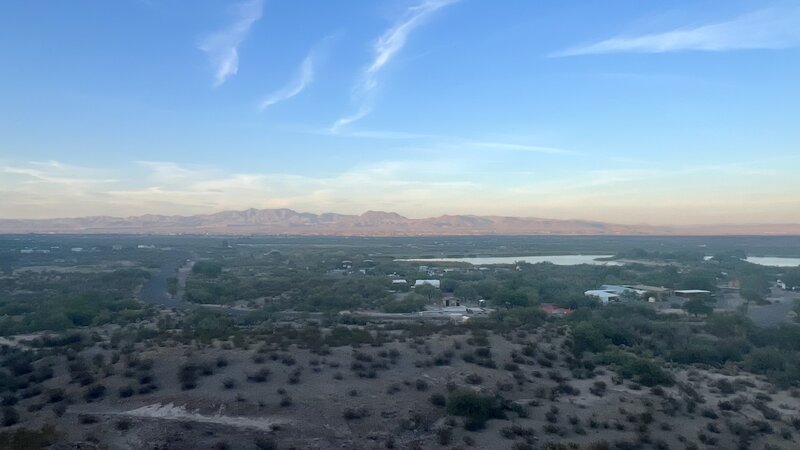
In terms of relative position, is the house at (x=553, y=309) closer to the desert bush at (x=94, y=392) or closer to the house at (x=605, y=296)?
the house at (x=605, y=296)

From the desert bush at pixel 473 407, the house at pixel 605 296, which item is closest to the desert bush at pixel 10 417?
the desert bush at pixel 473 407

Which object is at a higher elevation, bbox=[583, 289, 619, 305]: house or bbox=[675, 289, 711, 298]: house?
bbox=[583, 289, 619, 305]: house

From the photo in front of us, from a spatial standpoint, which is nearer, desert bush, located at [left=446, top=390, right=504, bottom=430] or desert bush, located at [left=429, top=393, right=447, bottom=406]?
desert bush, located at [left=446, top=390, right=504, bottom=430]

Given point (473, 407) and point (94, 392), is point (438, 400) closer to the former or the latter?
point (473, 407)

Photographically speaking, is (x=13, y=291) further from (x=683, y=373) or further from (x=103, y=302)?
(x=683, y=373)

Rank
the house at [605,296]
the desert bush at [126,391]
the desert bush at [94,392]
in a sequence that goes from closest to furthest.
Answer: the desert bush at [94,392] < the desert bush at [126,391] < the house at [605,296]

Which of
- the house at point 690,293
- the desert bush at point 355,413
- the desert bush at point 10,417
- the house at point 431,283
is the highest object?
the desert bush at point 10,417

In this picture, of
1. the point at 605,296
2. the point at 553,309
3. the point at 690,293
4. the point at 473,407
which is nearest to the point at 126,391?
the point at 473,407

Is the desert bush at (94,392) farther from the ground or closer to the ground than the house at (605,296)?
farther from the ground

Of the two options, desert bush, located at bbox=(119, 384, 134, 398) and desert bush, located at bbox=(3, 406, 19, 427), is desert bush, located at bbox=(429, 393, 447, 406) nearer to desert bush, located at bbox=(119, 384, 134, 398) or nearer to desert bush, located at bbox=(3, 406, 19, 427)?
desert bush, located at bbox=(119, 384, 134, 398)

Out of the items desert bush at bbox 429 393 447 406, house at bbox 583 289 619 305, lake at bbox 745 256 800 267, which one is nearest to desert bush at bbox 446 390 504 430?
desert bush at bbox 429 393 447 406

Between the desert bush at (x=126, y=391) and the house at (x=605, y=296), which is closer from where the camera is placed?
the desert bush at (x=126, y=391)

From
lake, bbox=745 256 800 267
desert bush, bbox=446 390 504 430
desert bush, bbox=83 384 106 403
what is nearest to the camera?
desert bush, bbox=446 390 504 430
